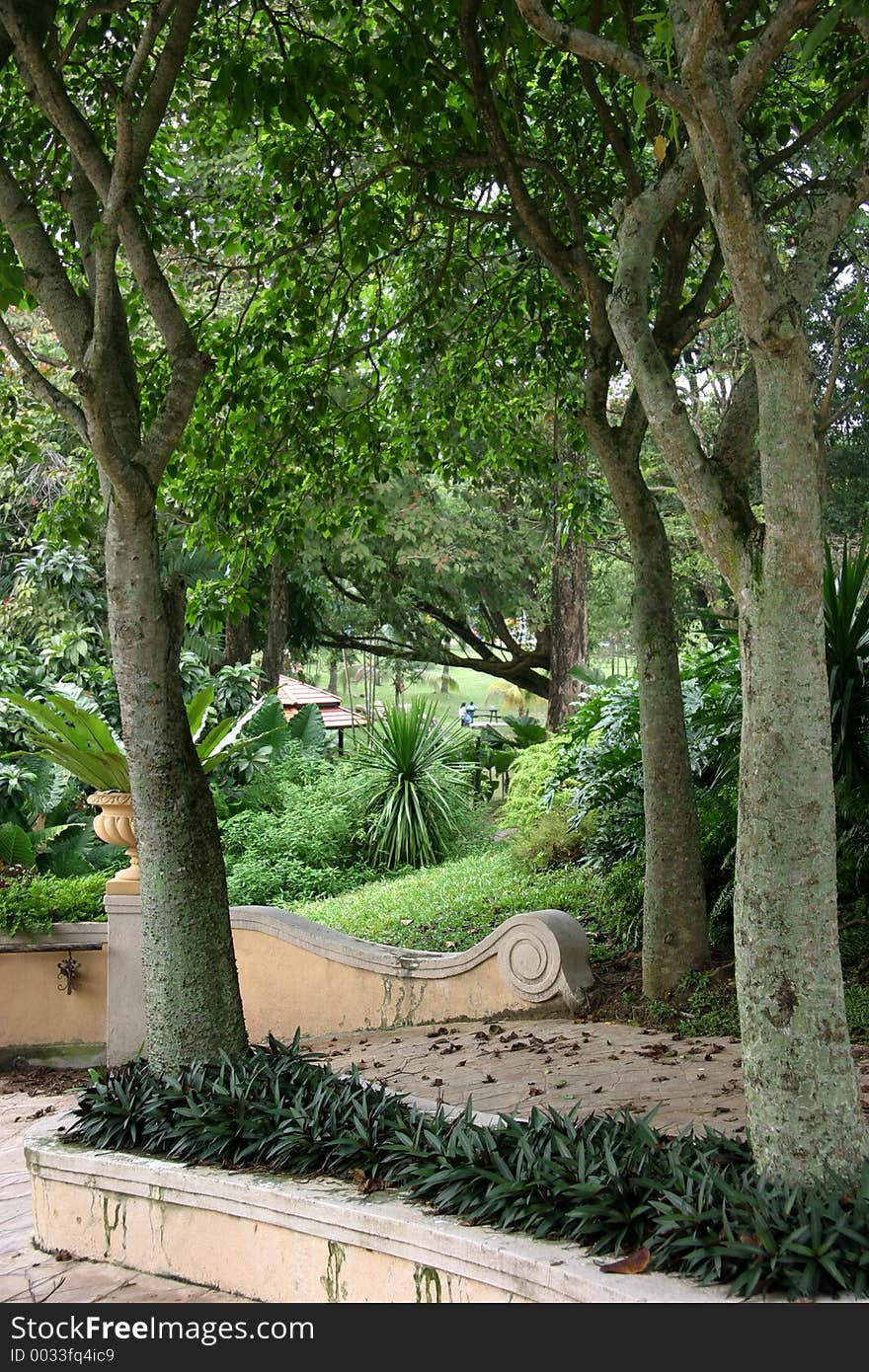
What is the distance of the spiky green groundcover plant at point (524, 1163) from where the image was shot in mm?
3201

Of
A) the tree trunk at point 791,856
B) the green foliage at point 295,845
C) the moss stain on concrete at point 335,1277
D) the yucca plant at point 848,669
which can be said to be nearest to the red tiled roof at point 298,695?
the green foliage at point 295,845

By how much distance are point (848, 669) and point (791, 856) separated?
12.7ft

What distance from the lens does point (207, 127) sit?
834 centimetres

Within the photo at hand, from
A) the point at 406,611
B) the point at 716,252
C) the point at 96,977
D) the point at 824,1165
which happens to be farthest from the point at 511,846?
the point at 406,611

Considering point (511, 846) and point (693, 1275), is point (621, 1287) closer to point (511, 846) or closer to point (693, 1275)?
point (693, 1275)

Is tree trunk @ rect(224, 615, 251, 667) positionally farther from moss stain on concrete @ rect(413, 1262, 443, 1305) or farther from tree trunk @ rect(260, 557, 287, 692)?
moss stain on concrete @ rect(413, 1262, 443, 1305)

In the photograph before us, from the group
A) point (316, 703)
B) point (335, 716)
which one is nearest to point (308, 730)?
point (316, 703)

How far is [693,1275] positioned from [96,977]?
7403 mm

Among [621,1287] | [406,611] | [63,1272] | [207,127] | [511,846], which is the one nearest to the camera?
[621,1287]

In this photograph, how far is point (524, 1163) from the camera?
154 inches

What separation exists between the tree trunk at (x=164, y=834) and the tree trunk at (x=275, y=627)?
1275 cm

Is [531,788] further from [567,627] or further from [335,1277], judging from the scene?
[335,1277]

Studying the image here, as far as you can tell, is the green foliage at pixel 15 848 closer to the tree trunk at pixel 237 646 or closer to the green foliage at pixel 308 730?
the green foliage at pixel 308 730

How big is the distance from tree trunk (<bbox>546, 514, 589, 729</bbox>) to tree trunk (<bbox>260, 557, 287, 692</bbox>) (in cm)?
424
